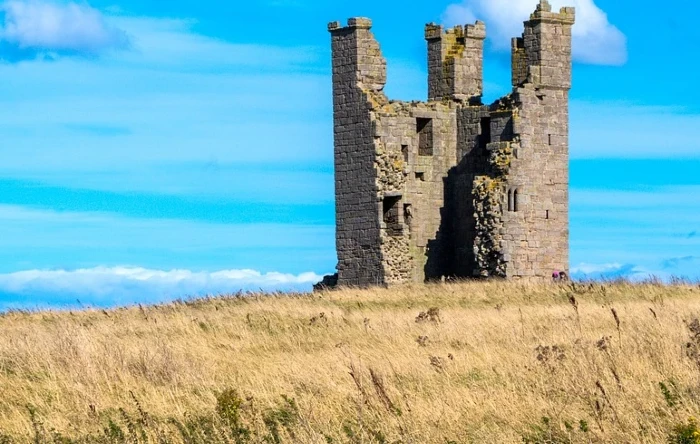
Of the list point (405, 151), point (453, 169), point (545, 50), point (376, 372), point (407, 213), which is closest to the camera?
point (376, 372)

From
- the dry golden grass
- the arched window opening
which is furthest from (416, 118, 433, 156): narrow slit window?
the dry golden grass

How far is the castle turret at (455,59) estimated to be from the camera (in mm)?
37500

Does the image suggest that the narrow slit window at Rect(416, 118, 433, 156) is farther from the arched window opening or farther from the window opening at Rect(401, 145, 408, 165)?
the arched window opening

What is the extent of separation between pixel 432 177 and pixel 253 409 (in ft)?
78.4

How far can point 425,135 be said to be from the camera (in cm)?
3694

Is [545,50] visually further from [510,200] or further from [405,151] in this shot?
[405,151]

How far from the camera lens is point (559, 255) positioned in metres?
35.9

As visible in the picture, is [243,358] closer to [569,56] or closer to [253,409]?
[253,409]

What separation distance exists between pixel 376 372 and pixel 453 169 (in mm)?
21979

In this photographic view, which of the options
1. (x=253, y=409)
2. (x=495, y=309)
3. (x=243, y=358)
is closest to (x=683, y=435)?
(x=253, y=409)

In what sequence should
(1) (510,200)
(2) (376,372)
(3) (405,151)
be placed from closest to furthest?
(2) (376,372) < (1) (510,200) < (3) (405,151)

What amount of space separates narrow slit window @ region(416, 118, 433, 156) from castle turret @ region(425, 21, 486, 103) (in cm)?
131

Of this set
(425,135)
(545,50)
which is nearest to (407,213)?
(425,135)

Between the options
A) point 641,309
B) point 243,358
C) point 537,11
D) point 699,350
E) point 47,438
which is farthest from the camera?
point 537,11
